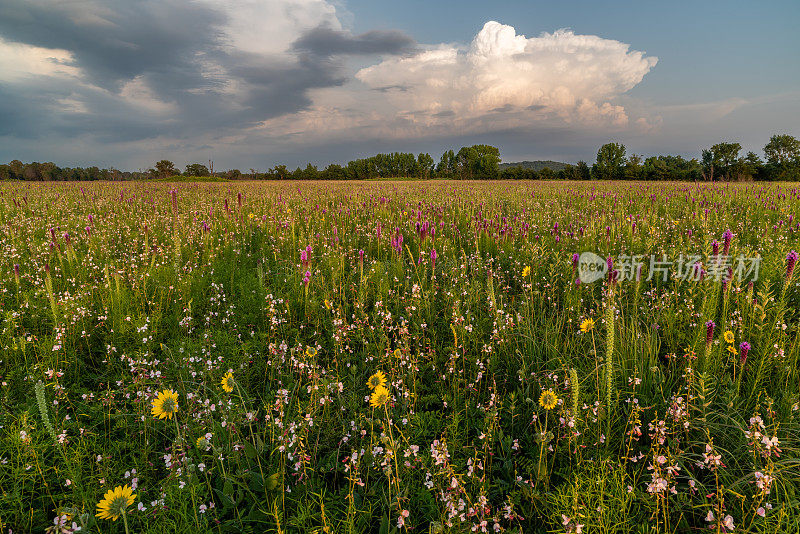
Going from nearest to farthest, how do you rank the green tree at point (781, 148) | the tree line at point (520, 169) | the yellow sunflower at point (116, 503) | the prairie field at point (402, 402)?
1. the yellow sunflower at point (116, 503)
2. the prairie field at point (402, 402)
3. the tree line at point (520, 169)
4. the green tree at point (781, 148)

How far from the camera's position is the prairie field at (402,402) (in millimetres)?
1877

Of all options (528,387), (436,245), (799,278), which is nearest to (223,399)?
(528,387)

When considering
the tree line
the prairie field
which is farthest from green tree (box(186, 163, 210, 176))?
the prairie field

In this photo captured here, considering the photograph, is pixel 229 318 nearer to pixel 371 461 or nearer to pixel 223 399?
pixel 223 399

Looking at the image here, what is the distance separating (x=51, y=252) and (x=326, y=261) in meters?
4.53

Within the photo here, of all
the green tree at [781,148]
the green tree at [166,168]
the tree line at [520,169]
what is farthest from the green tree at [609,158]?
the green tree at [166,168]

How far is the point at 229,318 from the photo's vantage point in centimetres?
414

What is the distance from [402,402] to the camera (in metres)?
2.68

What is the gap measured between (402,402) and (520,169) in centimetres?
9109

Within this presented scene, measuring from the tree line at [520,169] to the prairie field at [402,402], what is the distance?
2810 centimetres

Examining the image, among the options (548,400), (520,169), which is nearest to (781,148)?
(520,169)

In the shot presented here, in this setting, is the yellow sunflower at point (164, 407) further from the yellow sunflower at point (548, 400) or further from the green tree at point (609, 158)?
the green tree at point (609, 158)

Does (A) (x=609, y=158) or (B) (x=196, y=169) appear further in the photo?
(A) (x=609, y=158)

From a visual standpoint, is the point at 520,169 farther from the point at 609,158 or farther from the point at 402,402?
the point at 402,402
